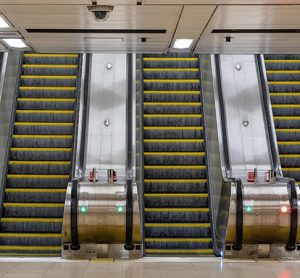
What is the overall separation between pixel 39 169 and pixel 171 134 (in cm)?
260

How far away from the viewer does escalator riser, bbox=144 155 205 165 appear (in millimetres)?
11625

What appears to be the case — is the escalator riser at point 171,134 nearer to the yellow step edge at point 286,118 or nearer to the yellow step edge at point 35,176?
the yellow step edge at point 286,118

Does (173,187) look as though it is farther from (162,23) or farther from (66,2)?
(66,2)

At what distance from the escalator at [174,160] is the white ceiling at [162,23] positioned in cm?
382

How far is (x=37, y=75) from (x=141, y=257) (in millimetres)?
5595

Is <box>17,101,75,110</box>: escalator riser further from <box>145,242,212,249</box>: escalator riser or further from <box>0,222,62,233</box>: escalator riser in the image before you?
<box>145,242,212,249</box>: escalator riser

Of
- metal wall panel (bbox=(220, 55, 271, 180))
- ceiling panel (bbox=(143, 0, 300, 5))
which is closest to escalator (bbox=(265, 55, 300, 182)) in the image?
metal wall panel (bbox=(220, 55, 271, 180))

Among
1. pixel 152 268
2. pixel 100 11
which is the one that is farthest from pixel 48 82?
pixel 100 11

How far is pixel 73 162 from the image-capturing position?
11.1m

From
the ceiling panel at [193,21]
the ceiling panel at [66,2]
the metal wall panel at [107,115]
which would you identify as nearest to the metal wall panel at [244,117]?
the metal wall panel at [107,115]

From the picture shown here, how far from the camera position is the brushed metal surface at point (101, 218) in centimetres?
923

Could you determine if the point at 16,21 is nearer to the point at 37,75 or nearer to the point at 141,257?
the point at 141,257

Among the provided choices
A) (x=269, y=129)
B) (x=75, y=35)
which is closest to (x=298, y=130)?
(x=269, y=129)

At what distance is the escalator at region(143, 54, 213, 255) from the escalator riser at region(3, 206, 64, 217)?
1.58 metres
